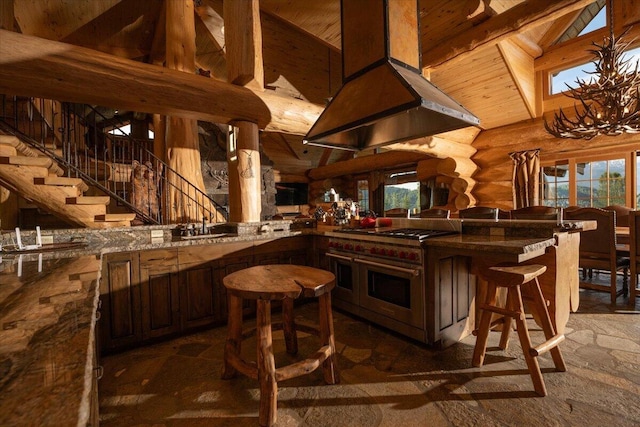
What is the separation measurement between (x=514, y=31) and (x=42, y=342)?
5344mm

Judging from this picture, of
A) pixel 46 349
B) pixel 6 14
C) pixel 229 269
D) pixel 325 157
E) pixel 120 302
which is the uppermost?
pixel 6 14

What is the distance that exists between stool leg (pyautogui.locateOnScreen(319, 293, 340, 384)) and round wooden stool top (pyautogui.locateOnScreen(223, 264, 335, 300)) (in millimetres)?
167

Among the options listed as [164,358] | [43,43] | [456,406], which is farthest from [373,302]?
[43,43]

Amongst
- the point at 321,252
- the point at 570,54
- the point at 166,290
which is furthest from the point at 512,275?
the point at 570,54

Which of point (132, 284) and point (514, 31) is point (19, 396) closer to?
point (132, 284)

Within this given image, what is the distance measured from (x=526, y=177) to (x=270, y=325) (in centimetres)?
634

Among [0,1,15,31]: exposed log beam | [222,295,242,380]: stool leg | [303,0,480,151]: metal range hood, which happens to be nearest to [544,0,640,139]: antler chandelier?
[303,0,480,151]: metal range hood

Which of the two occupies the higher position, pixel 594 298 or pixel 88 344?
pixel 88 344

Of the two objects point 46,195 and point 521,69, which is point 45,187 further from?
point 521,69

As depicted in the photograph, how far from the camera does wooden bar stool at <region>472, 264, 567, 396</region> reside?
191 centimetres

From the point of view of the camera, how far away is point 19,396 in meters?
0.50

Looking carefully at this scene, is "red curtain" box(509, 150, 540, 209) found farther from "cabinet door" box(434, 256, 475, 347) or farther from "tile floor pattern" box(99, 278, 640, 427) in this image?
"cabinet door" box(434, 256, 475, 347)

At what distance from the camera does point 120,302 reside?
245 cm

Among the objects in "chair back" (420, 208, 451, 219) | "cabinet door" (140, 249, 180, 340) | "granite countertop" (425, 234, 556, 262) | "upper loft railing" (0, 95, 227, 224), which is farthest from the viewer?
"upper loft railing" (0, 95, 227, 224)
